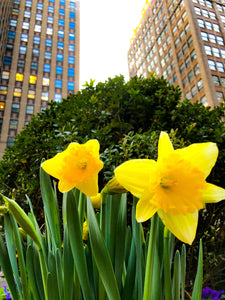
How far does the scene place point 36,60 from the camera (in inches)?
1211

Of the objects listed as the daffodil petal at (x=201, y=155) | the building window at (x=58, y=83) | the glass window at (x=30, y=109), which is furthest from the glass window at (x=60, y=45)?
the daffodil petal at (x=201, y=155)

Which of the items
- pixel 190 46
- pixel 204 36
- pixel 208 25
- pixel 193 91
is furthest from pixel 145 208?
pixel 208 25

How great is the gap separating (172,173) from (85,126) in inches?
63.0

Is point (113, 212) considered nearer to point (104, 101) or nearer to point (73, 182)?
point (73, 182)

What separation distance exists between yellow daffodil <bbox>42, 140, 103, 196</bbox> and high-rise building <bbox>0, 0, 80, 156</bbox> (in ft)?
90.5

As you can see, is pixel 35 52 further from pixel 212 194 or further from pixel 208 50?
pixel 212 194

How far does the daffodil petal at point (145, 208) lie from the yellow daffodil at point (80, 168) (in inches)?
4.6

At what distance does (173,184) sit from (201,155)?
93 mm

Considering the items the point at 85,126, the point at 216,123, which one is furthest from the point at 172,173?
the point at 216,123

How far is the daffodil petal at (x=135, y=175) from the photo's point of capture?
1.32 feet

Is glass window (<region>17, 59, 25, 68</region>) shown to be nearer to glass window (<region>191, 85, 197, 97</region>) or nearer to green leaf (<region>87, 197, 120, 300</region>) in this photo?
glass window (<region>191, 85, 197, 97</region>)

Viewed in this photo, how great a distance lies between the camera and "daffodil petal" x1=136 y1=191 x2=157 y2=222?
1.32 feet

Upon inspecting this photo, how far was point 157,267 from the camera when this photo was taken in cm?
56

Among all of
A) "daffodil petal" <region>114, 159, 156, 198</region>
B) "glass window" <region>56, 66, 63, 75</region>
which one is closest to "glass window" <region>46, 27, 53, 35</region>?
"glass window" <region>56, 66, 63, 75</region>
